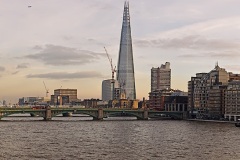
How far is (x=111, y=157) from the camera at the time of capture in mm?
81562

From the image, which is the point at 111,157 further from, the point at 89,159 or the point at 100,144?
the point at 100,144

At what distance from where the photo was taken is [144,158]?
266ft

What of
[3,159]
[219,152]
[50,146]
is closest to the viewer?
[3,159]

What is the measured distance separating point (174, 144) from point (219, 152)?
16596 millimetres

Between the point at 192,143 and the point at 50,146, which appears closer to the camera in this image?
the point at 50,146

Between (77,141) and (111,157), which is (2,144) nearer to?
(77,141)

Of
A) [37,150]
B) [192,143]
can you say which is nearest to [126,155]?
[37,150]

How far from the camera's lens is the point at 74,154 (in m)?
85.0

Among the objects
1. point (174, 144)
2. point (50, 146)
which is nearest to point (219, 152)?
point (174, 144)

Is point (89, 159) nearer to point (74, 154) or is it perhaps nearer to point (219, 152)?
point (74, 154)

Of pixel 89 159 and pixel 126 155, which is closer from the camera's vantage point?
pixel 89 159

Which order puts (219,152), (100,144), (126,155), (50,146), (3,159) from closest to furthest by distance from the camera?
(3,159)
(126,155)
(219,152)
(50,146)
(100,144)

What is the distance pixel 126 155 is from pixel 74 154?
29.2ft

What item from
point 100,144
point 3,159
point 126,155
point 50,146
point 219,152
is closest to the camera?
point 3,159
